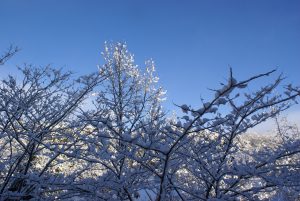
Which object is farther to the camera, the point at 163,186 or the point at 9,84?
the point at 9,84

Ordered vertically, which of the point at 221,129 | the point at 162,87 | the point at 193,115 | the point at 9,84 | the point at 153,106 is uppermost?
the point at 162,87

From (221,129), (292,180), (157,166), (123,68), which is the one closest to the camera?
(292,180)

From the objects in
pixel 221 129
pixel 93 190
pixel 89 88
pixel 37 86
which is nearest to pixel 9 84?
pixel 37 86

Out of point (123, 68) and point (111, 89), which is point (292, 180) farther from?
point (123, 68)

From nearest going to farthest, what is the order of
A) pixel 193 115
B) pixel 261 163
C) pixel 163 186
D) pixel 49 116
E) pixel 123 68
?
pixel 193 115
pixel 163 186
pixel 261 163
pixel 49 116
pixel 123 68

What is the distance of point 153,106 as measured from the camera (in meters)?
10.2

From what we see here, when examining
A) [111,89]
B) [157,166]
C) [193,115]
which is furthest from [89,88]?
[111,89]

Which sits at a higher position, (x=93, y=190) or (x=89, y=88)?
(x=89, y=88)

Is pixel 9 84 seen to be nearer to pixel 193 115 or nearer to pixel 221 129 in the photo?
pixel 221 129

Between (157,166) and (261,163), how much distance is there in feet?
5.14

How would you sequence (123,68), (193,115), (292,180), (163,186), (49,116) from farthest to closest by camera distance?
1. (123,68)
2. (49,116)
3. (292,180)
4. (163,186)
5. (193,115)

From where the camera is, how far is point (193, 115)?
211cm

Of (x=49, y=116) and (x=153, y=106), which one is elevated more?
(x=153, y=106)

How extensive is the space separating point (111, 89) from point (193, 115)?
27.2 feet
